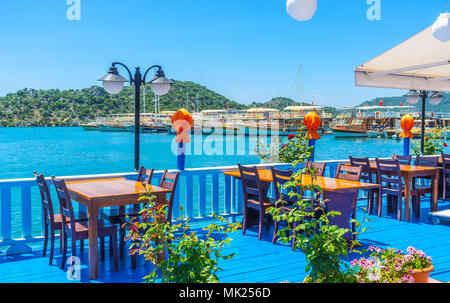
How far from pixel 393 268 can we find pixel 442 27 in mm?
2474

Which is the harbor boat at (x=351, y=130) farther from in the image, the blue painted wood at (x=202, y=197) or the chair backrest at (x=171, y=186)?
the chair backrest at (x=171, y=186)

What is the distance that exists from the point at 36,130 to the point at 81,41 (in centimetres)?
5336

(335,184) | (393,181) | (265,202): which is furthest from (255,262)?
(393,181)

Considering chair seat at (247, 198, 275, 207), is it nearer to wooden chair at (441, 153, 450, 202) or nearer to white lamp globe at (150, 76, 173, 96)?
white lamp globe at (150, 76, 173, 96)

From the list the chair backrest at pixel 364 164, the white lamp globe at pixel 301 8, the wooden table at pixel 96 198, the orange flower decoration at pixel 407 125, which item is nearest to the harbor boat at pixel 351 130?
the orange flower decoration at pixel 407 125

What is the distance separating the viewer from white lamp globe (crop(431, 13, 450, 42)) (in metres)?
3.54

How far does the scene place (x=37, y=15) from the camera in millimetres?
41688

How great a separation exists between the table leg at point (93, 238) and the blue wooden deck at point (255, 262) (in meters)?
0.08

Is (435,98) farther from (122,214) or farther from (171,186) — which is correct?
(122,214)

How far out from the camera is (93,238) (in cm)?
353

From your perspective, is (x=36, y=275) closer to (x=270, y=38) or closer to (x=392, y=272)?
(x=392, y=272)

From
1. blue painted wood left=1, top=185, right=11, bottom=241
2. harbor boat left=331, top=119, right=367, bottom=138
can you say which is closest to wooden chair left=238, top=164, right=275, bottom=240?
blue painted wood left=1, top=185, right=11, bottom=241

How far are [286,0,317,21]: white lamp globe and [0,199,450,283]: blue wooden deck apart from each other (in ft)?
6.83

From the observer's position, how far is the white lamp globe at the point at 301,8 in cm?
263
